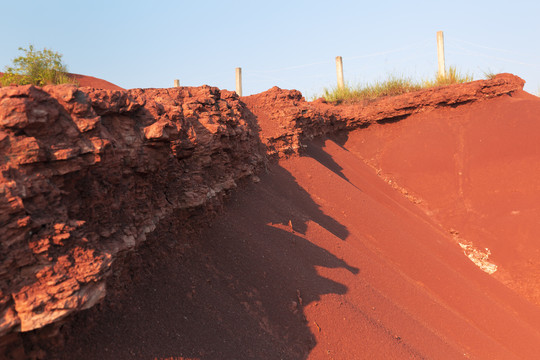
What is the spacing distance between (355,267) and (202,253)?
2544 mm

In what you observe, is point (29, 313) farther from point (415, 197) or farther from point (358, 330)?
point (415, 197)

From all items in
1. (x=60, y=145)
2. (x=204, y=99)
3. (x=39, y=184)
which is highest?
(x=204, y=99)

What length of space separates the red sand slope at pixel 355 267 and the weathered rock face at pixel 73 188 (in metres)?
0.48

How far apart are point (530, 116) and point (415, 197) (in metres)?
3.87

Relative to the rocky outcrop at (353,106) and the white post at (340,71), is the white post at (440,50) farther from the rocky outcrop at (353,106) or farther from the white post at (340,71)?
the white post at (340,71)

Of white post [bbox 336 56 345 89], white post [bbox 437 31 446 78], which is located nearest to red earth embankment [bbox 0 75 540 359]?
white post [bbox 336 56 345 89]

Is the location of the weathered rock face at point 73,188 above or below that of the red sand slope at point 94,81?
below

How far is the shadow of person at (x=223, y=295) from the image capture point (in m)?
2.81

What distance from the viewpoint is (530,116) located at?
11.0 m

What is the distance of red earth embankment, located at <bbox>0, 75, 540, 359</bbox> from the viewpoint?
2268 millimetres

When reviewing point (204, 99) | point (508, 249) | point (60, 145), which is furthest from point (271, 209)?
point (508, 249)

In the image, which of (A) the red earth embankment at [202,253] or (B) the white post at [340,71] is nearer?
(A) the red earth embankment at [202,253]

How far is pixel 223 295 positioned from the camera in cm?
367

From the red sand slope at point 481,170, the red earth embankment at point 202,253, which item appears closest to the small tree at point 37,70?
the red earth embankment at point 202,253
